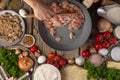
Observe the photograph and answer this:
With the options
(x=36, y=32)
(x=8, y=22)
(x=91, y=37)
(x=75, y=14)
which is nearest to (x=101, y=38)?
(x=91, y=37)

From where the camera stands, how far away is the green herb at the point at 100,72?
6.84 ft

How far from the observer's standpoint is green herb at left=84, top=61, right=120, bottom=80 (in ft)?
6.84

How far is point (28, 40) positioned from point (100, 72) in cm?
44

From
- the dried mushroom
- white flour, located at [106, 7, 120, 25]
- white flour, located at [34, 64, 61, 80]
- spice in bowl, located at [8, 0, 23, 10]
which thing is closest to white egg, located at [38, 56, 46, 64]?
white flour, located at [34, 64, 61, 80]

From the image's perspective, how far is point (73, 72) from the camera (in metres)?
2.16

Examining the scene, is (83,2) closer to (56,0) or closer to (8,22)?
(56,0)

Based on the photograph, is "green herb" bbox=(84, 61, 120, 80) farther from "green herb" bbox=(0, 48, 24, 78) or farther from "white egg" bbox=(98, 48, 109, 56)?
"green herb" bbox=(0, 48, 24, 78)

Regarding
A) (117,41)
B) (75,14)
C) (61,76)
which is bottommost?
(61,76)

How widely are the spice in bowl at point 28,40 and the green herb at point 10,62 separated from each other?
0.29ft

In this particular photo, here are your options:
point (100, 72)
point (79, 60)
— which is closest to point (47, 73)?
point (79, 60)

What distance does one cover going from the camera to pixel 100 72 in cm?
210

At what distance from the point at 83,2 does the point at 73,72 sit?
0.39 m

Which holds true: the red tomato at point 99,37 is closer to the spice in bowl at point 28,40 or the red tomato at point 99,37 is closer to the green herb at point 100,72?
the green herb at point 100,72

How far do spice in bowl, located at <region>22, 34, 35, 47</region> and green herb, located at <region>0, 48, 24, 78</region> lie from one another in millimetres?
87
